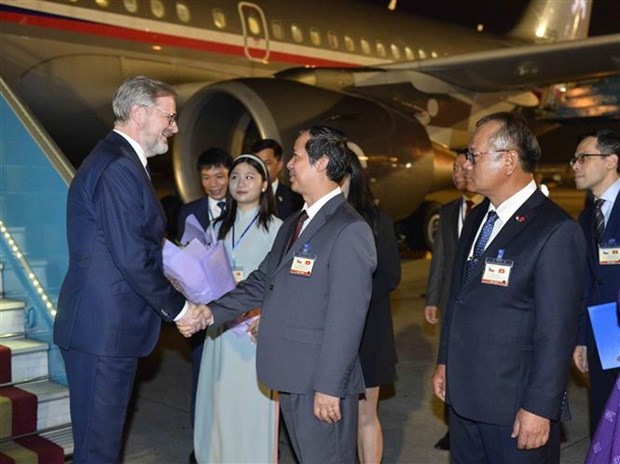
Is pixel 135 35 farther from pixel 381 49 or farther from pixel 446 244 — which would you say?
pixel 446 244

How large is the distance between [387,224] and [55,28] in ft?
16.4

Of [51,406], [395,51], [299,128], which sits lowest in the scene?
[51,406]

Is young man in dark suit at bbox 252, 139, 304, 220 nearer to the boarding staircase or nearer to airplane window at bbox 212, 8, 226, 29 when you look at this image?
the boarding staircase

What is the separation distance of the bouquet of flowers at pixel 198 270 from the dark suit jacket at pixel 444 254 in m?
1.44

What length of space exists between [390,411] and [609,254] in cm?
188

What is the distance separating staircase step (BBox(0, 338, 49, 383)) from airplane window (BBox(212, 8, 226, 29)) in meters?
5.76

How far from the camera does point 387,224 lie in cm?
368

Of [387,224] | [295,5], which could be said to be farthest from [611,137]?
[295,5]

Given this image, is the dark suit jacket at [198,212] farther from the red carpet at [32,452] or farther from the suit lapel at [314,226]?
the suit lapel at [314,226]

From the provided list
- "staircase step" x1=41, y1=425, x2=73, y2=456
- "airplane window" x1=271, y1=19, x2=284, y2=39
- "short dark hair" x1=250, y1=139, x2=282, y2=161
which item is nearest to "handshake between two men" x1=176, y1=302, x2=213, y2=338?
"staircase step" x1=41, y1=425, x2=73, y2=456

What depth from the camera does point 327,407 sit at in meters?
2.46

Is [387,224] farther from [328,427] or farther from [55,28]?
[55,28]

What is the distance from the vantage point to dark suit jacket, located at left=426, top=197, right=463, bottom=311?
4.25m

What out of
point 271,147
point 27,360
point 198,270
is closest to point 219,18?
point 271,147
